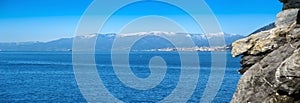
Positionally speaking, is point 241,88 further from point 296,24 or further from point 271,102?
point 296,24

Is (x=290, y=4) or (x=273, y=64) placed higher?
(x=290, y=4)

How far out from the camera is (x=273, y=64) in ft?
66.3

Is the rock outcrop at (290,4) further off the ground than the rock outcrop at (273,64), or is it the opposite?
the rock outcrop at (290,4)

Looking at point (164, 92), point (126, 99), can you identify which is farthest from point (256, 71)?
point (164, 92)

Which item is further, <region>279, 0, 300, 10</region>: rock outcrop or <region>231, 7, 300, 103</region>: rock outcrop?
<region>279, 0, 300, 10</region>: rock outcrop

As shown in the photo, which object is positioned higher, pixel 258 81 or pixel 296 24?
pixel 296 24

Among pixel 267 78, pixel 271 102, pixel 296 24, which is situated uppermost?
pixel 296 24

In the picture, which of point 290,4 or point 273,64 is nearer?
point 273,64

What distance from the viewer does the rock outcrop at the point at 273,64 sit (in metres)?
18.6

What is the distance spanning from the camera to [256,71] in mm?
20844

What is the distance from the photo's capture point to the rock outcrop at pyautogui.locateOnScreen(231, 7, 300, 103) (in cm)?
1856

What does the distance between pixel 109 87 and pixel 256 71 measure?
239 feet

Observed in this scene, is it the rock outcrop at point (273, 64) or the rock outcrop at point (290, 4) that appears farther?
the rock outcrop at point (290, 4)

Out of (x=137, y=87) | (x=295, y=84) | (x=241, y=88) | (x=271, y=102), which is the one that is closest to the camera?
(x=295, y=84)
